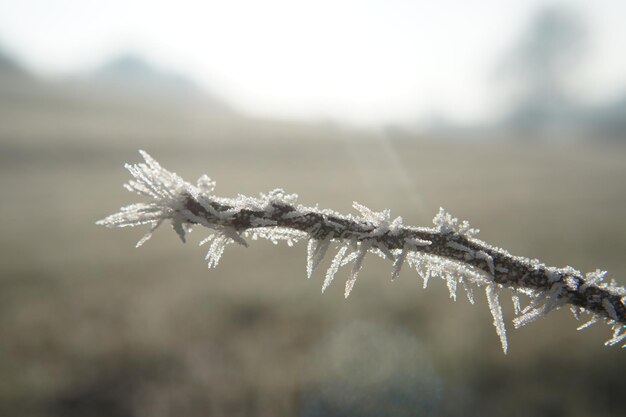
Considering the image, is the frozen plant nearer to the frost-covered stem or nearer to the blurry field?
the frost-covered stem

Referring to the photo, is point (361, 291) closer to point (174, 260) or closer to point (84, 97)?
point (174, 260)

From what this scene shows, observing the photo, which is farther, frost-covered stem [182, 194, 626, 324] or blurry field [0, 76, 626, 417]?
blurry field [0, 76, 626, 417]

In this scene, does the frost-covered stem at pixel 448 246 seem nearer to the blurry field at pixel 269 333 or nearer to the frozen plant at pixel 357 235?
the frozen plant at pixel 357 235

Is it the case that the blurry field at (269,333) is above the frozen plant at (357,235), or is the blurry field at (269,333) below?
above

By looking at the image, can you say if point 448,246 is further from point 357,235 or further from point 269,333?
point 269,333

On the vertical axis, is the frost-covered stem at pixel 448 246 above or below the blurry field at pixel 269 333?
below

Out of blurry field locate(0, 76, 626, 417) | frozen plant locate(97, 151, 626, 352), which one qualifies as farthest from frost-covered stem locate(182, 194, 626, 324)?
blurry field locate(0, 76, 626, 417)

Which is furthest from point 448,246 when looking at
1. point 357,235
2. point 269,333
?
point 269,333

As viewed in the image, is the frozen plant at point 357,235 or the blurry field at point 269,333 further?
the blurry field at point 269,333

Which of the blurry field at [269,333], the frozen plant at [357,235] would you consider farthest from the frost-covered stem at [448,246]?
the blurry field at [269,333]
